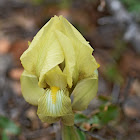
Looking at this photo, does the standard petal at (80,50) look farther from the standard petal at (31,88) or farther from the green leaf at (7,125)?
the green leaf at (7,125)

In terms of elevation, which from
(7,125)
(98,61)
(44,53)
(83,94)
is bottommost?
(7,125)

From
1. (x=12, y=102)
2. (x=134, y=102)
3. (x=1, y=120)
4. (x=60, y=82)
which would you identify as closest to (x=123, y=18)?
(x=134, y=102)

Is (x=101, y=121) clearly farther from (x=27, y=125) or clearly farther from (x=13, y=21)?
(x=13, y=21)

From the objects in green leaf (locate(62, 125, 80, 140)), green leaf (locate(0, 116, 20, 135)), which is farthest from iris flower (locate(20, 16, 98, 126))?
green leaf (locate(0, 116, 20, 135))

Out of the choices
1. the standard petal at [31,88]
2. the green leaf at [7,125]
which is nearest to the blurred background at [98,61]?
the green leaf at [7,125]

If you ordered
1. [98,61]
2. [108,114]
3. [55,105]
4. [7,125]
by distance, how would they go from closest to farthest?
[55,105]
[108,114]
[7,125]
[98,61]

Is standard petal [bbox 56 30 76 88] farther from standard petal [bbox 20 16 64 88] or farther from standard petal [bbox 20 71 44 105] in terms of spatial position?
standard petal [bbox 20 71 44 105]

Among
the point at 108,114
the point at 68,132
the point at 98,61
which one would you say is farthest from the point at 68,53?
the point at 98,61

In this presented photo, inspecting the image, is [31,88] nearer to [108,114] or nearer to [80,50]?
[80,50]
